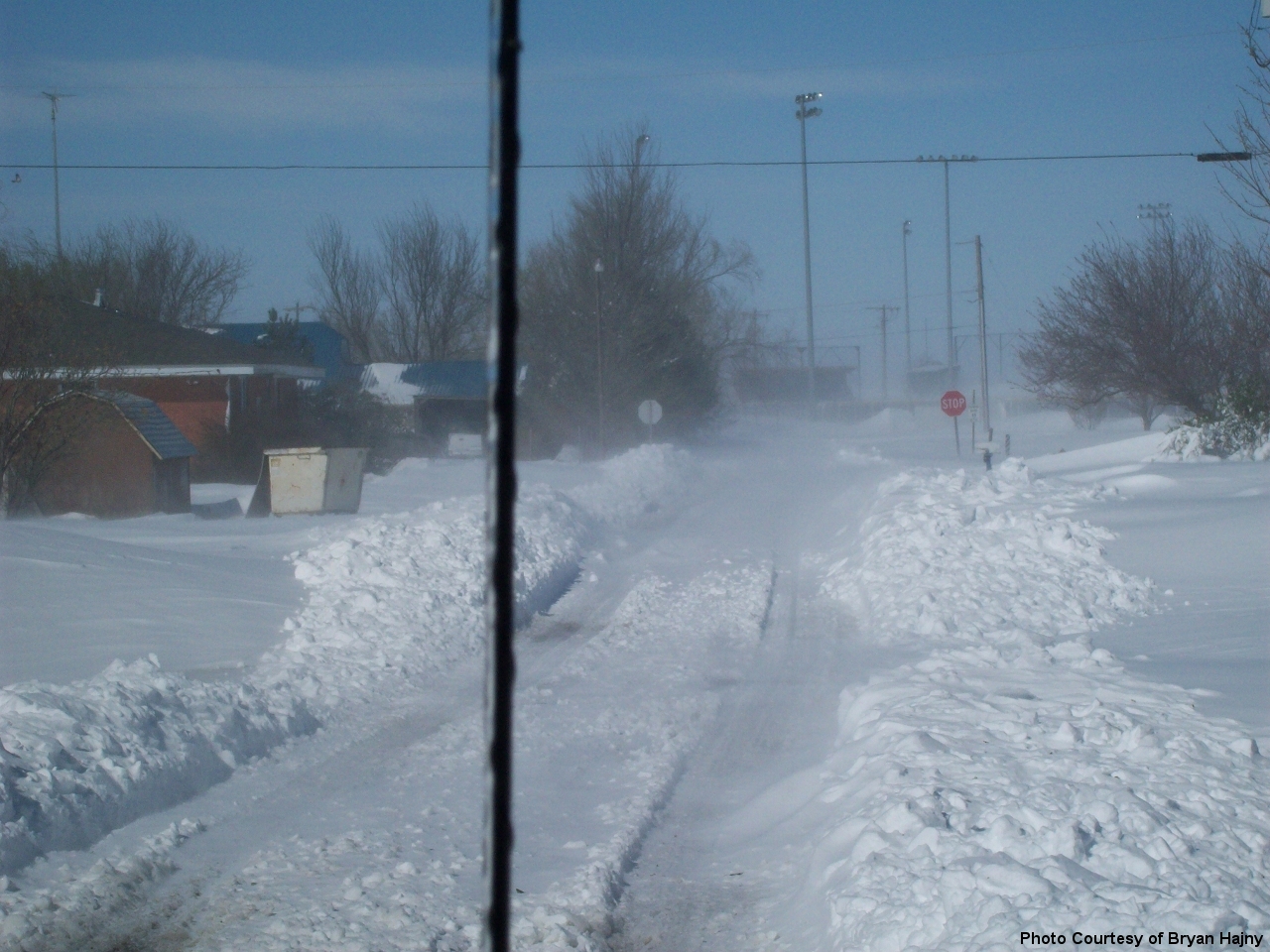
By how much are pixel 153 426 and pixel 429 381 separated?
2382cm

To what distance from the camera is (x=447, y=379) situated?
1783 inches

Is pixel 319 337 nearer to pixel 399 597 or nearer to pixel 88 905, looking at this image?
pixel 399 597

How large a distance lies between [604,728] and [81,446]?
1700 centimetres

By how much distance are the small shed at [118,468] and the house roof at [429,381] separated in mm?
20924

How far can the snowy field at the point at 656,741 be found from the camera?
439cm

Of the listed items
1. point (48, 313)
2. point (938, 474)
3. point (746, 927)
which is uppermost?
point (48, 313)

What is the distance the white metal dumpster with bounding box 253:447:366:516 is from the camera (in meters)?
19.2

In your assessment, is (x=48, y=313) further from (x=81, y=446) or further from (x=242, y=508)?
(x=242, y=508)

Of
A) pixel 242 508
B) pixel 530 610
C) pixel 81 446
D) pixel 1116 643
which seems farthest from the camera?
pixel 242 508

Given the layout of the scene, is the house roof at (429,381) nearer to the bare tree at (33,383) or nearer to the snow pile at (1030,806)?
the bare tree at (33,383)

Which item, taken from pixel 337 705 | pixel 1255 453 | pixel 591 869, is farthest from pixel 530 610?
pixel 1255 453

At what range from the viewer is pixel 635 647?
32.7ft

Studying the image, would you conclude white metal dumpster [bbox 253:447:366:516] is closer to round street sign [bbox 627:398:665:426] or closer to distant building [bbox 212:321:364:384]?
round street sign [bbox 627:398:665:426]

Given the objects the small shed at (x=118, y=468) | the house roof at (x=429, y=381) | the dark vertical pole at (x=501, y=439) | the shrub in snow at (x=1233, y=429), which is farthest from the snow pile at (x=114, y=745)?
the house roof at (x=429, y=381)
